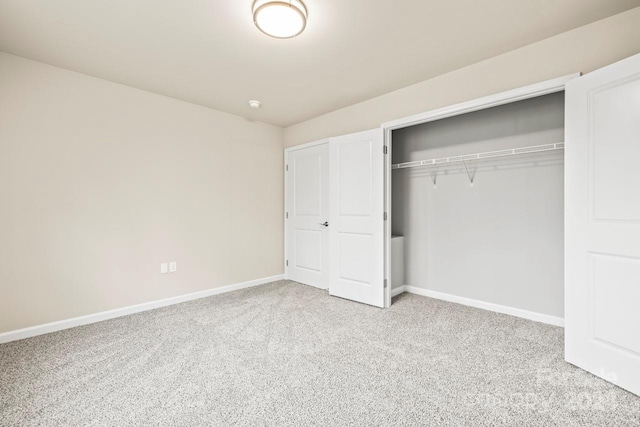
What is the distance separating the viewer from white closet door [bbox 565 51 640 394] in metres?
1.81

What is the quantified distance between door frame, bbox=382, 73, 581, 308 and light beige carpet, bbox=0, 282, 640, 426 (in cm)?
77

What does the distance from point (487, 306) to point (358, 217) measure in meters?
1.77

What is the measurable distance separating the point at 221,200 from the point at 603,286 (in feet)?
13.1

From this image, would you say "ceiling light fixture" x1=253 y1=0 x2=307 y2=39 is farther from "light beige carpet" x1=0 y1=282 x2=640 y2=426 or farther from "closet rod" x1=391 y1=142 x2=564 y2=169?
"light beige carpet" x1=0 y1=282 x2=640 y2=426

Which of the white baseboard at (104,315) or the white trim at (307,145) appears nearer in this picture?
the white baseboard at (104,315)

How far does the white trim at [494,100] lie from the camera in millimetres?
2366

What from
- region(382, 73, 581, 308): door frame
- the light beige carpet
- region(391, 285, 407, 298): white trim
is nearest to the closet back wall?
region(391, 285, 407, 298): white trim

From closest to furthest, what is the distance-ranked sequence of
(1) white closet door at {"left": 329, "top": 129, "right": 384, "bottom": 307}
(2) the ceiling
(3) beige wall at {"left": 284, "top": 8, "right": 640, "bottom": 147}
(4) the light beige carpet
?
(4) the light beige carpet, (2) the ceiling, (3) beige wall at {"left": 284, "top": 8, "right": 640, "bottom": 147}, (1) white closet door at {"left": 329, "top": 129, "right": 384, "bottom": 307}

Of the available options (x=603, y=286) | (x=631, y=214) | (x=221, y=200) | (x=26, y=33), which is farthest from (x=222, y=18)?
(x=603, y=286)

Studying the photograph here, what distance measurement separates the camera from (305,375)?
203cm

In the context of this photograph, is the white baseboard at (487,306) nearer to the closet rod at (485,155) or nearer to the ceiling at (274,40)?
the closet rod at (485,155)

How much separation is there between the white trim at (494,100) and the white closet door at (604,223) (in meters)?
0.26

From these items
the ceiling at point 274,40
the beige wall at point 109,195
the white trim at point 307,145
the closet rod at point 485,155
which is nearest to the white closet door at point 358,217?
the white trim at point 307,145

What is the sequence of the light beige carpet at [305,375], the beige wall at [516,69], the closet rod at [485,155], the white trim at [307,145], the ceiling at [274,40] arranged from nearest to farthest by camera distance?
the light beige carpet at [305,375] → the ceiling at [274,40] → the beige wall at [516,69] → the closet rod at [485,155] → the white trim at [307,145]
